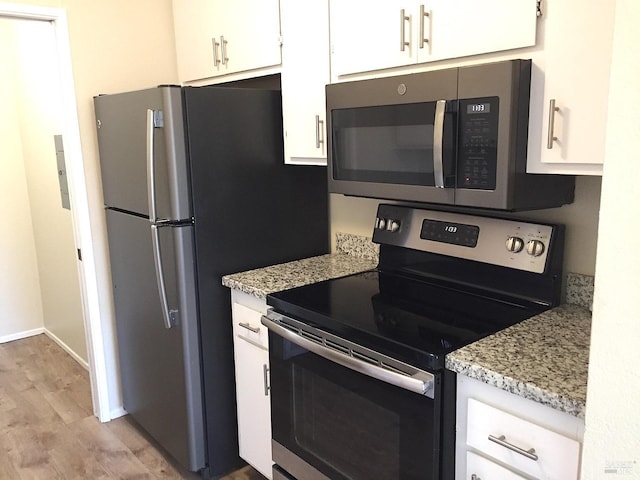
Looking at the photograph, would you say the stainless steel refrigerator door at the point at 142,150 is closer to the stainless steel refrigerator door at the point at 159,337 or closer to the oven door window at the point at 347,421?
the stainless steel refrigerator door at the point at 159,337

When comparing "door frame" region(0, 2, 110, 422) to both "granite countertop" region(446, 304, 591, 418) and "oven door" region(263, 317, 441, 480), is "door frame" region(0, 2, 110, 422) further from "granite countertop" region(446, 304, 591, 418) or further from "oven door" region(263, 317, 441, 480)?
"granite countertop" region(446, 304, 591, 418)

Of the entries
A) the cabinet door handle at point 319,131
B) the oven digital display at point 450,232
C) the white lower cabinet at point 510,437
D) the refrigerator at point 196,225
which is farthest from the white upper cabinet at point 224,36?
the white lower cabinet at point 510,437

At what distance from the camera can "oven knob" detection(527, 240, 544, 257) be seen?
1.70 metres

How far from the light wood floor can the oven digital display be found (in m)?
1.29

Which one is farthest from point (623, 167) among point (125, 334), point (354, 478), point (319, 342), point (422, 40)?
point (125, 334)

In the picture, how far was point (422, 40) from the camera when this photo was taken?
163 cm

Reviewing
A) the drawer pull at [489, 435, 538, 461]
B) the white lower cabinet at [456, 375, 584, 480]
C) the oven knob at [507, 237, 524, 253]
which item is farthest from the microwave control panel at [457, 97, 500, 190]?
the drawer pull at [489, 435, 538, 461]

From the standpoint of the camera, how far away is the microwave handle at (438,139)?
4.99ft

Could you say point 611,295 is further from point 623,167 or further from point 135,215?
point 135,215

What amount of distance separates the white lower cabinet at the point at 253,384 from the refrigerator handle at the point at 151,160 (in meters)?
0.46

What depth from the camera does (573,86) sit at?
134 cm

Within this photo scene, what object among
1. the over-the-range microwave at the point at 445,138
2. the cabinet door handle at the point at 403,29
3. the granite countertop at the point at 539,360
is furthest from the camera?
the cabinet door handle at the point at 403,29

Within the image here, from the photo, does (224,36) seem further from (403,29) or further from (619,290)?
(619,290)

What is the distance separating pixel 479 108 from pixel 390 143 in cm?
34
